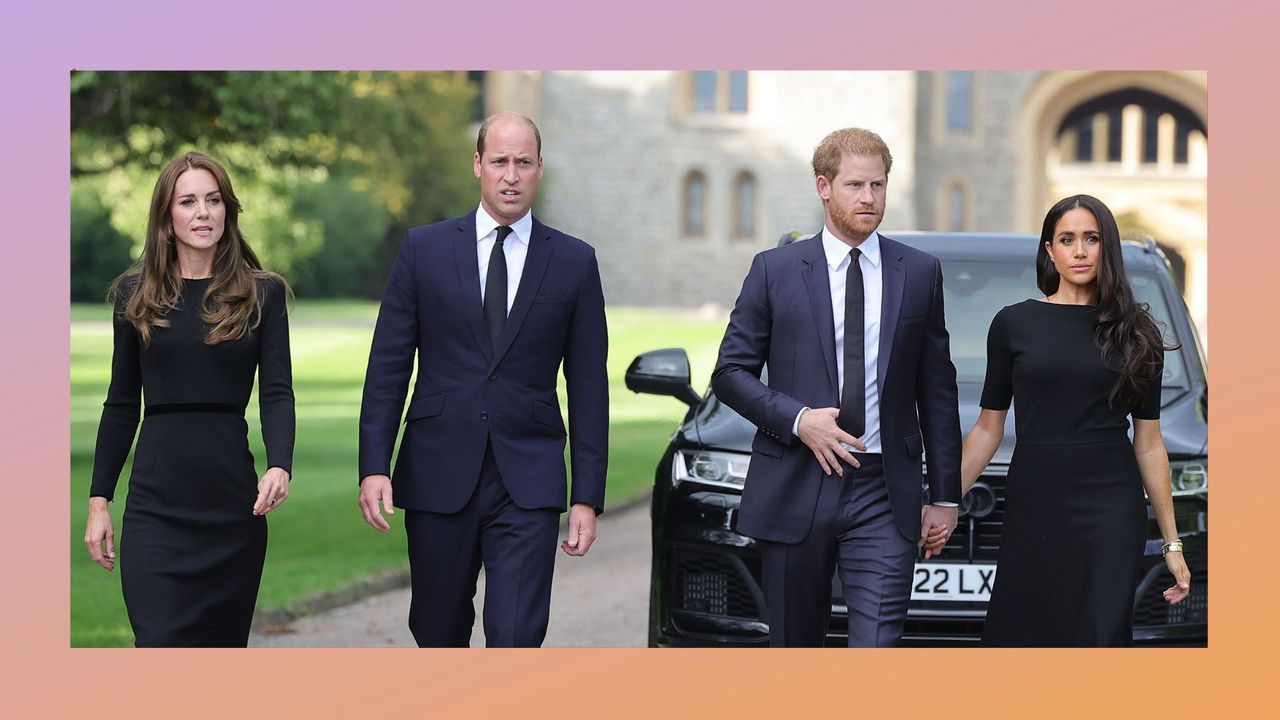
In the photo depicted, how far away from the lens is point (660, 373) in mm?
6438

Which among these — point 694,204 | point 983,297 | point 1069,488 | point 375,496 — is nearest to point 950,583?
point 1069,488

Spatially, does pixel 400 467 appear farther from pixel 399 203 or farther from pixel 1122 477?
pixel 399 203

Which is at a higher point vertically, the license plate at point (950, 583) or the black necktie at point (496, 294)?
the black necktie at point (496, 294)

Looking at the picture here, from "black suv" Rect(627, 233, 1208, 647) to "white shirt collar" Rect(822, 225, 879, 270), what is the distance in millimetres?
1341

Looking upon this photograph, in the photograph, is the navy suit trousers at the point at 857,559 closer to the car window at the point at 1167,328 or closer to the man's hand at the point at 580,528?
the man's hand at the point at 580,528

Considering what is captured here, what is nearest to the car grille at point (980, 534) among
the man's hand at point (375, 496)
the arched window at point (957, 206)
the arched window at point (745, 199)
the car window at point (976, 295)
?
the car window at point (976, 295)

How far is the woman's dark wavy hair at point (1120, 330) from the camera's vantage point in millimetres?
4863

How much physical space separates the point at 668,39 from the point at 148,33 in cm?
162

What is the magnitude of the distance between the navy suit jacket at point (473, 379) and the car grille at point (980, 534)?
5.15ft

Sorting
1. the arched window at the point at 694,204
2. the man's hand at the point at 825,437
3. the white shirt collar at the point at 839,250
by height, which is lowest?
the man's hand at the point at 825,437

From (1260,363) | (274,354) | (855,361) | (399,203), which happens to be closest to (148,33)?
(274,354)

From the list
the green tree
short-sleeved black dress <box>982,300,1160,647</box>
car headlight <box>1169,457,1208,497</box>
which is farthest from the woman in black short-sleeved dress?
the green tree

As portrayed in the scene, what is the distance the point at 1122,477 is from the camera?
491 cm

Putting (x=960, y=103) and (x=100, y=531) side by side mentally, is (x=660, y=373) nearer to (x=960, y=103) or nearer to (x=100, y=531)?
(x=100, y=531)
